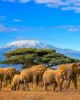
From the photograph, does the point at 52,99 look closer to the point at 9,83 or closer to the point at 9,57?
the point at 9,83

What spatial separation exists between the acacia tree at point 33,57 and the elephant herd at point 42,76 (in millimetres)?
22684

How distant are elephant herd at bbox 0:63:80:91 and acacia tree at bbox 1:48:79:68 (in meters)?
22.7

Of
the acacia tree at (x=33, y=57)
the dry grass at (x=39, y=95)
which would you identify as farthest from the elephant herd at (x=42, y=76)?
the acacia tree at (x=33, y=57)

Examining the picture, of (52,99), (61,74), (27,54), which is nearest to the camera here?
(52,99)

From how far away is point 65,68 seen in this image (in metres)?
25.4

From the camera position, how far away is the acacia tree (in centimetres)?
5194

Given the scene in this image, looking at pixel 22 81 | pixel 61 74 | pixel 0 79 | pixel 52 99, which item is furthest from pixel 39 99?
pixel 0 79

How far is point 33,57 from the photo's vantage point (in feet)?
172

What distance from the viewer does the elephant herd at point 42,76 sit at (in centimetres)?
2461

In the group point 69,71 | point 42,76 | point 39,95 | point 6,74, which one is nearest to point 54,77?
point 69,71

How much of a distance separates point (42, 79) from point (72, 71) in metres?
1.86

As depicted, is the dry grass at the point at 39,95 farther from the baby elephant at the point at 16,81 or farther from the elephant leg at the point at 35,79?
the elephant leg at the point at 35,79

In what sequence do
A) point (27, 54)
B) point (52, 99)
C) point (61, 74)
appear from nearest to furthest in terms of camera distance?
point (52, 99)
point (61, 74)
point (27, 54)

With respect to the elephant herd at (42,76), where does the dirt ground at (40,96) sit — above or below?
below
